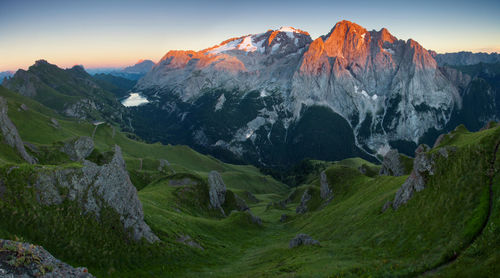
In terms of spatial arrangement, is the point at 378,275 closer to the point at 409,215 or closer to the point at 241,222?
the point at 409,215

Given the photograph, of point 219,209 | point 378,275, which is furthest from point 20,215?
point 219,209

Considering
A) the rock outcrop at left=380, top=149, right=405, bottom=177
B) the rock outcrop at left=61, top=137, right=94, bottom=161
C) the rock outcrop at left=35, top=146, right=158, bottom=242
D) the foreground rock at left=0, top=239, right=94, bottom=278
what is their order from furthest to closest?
the rock outcrop at left=61, top=137, right=94, bottom=161 → the rock outcrop at left=380, top=149, right=405, bottom=177 → the rock outcrop at left=35, top=146, right=158, bottom=242 → the foreground rock at left=0, top=239, right=94, bottom=278

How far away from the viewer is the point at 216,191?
372ft

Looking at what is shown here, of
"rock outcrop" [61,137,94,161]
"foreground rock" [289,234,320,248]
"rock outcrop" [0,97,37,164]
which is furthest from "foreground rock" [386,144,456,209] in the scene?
"rock outcrop" [61,137,94,161]

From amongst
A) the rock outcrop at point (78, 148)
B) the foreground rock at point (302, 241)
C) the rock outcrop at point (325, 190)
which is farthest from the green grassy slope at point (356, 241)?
the rock outcrop at point (78, 148)

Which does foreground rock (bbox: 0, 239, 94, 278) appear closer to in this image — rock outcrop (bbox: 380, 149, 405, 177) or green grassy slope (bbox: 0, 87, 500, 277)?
green grassy slope (bbox: 0, 87, 500, 277)

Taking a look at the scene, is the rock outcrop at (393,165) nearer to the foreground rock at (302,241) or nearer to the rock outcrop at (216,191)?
the foreground rock at (302,241)

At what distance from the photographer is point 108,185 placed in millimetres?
48781

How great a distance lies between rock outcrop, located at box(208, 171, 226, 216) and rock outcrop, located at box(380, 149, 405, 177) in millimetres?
69484

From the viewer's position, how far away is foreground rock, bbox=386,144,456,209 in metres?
48.3

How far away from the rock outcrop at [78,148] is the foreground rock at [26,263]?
406 ft

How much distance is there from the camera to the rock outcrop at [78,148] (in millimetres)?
133375

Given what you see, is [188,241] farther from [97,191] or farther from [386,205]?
[386,205]

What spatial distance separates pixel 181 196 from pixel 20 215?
61894 millimetres
